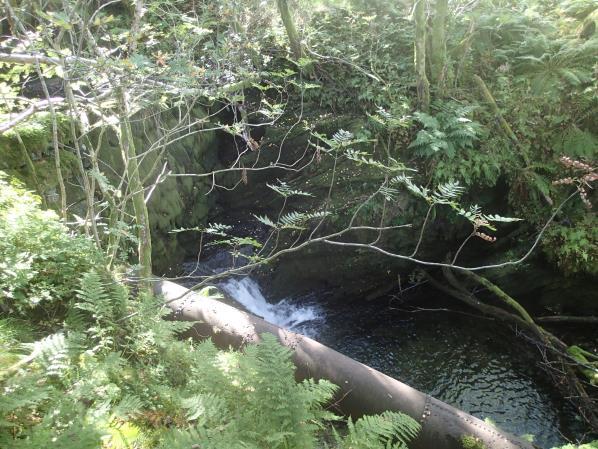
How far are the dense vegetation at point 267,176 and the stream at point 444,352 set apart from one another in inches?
16.0

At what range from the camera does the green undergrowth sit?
218 centimetres

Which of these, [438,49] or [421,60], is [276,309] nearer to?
[421,60]

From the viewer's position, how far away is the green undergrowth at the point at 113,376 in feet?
7.16

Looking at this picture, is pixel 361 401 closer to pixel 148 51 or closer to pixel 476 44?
pixel 148 51

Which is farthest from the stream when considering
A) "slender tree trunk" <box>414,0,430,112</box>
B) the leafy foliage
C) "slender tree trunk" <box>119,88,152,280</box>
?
A: "slender tree trunk" <box>414,0,430,112</box>

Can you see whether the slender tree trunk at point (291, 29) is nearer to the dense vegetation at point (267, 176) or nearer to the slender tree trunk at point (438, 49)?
the dense vegetation at point (267, 176)

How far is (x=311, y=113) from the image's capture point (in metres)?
7.86

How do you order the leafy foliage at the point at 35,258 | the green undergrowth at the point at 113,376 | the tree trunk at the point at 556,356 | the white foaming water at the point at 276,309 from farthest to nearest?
the white foaming water at the point at 276,309
the tree trunk at the point at 556,356
the leafy foliage at the point at 35,258
the green undergrowth at the point at 113,376

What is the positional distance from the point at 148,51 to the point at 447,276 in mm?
6559

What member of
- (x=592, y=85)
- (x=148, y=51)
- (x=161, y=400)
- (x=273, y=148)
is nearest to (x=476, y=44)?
(x=592, y=85)

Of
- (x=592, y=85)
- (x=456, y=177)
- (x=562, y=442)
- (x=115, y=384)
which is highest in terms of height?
(x=592, y=85)

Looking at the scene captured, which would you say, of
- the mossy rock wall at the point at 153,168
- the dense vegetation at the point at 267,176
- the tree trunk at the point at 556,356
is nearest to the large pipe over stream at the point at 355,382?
the dense vegetation at the point at 267,176

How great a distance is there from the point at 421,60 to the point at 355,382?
5.63 metres

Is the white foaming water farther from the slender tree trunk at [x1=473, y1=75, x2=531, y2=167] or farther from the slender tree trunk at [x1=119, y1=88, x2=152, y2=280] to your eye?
the slender tree trunk at [x1=473, y1=75, x2=531, y2=167]
